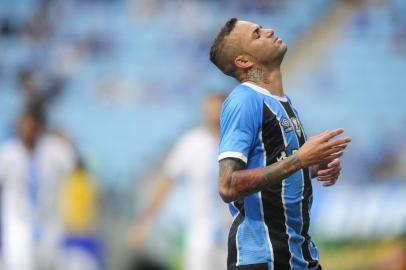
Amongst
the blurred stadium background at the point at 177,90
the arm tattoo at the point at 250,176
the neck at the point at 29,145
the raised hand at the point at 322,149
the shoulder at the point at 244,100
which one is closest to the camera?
the raised hand at the point at 322,149

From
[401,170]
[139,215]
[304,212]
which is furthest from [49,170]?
[304,212]

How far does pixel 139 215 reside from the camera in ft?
46.6

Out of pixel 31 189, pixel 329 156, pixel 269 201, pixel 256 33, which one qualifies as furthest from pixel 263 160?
pixel 31 189

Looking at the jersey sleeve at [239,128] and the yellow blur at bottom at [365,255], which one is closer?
the jersey sleeve at [239,128]

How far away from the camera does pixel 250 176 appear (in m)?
4.95

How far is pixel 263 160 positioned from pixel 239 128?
25cm

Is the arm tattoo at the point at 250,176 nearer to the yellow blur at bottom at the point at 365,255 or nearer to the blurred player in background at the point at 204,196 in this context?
the blurred player in background at the point at 204,196

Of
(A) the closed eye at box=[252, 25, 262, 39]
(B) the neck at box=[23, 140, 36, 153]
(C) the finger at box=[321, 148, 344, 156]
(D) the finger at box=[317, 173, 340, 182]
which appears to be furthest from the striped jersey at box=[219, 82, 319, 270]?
(B) the neck at box=[23, 140, 36, 153]

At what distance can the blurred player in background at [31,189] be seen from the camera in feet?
38.3

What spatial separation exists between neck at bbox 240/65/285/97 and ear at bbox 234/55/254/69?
0.03 m

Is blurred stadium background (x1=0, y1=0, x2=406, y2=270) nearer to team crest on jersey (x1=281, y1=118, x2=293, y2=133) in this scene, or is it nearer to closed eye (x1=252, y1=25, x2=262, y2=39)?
closed eye (x1=252, y1=25, x2=262, y2=39)

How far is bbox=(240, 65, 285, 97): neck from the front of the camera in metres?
5.36

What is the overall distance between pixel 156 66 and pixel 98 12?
143 cm

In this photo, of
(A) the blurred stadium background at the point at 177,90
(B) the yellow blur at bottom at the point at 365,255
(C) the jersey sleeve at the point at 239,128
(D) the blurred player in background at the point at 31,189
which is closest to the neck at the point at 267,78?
(C) the jersey sleeve at the point at 239,128
